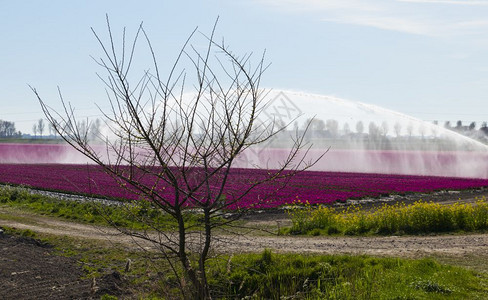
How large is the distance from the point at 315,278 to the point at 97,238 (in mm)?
9184

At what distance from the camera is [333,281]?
10.9 m

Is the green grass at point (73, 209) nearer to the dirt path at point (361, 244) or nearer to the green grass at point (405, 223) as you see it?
the dirt path at point (361, 244)

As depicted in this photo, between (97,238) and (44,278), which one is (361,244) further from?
(44,278)

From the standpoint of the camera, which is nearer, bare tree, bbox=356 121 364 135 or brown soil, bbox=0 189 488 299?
brown soil, bbox=0 189 488 299

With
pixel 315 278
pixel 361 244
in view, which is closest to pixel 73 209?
pixel 361 244

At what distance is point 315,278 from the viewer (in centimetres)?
1150

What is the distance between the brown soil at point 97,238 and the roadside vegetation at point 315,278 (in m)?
0.67

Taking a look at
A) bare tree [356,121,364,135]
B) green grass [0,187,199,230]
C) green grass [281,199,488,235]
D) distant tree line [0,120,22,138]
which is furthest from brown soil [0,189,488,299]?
distant tree line [0,120,22,138]

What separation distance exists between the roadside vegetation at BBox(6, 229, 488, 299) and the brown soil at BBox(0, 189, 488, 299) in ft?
2.18

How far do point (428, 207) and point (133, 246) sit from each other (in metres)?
11.3

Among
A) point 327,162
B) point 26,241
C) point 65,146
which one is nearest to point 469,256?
point 26,241

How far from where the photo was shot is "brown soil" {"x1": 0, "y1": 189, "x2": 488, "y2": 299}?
11.6 metres

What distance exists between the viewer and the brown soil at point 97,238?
1160cm

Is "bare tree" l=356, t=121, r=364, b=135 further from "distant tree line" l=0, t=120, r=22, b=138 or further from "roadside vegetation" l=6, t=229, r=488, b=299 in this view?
"distant tree line" l=0, t=120, r=22, b=138
